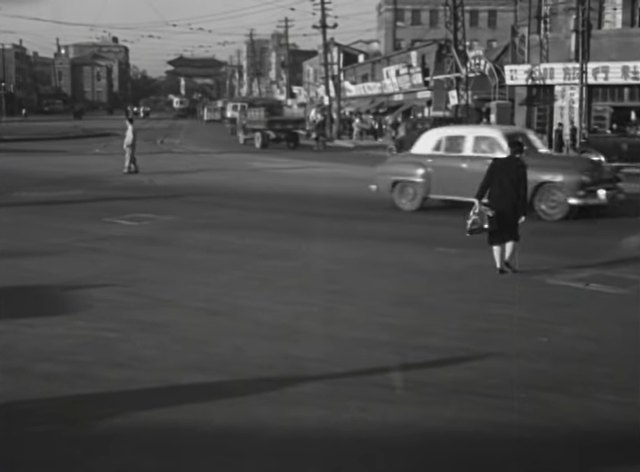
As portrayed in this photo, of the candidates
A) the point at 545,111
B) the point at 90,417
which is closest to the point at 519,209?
the point at 90,417

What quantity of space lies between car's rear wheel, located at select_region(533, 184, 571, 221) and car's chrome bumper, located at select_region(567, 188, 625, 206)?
14 cm

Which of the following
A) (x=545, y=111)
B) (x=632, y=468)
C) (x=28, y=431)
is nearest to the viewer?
(x=632, y=468)

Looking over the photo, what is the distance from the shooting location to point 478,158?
656 inches

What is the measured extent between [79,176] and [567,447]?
2274 cm

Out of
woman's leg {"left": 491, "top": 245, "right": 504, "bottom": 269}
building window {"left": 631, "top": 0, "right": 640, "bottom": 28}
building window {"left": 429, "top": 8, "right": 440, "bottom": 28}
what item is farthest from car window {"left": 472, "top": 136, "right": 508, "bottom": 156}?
building window {"left": 429, "top": 8, "right": 440, "bottom": 28}

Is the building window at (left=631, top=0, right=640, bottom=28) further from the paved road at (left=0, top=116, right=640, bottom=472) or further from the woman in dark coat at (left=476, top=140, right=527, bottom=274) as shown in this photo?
the woman in dark coat at (left=476, top=140, right=527, bottom=274)

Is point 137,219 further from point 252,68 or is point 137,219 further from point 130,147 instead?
point 252,68

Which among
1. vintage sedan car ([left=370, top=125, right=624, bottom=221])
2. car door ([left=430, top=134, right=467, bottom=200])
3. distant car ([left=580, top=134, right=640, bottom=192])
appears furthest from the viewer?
distant car ([left=580, top=134, right=640, bottom=192])

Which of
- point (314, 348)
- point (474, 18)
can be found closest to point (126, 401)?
point (314, 348)

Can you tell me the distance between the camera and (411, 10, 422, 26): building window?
105188 millimetres

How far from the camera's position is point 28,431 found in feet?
18.4

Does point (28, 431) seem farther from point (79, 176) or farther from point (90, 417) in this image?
point (79, 176)

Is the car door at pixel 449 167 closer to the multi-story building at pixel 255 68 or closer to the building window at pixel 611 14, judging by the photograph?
the building window at pixel 611 14

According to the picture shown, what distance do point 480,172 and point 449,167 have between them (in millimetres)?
674
